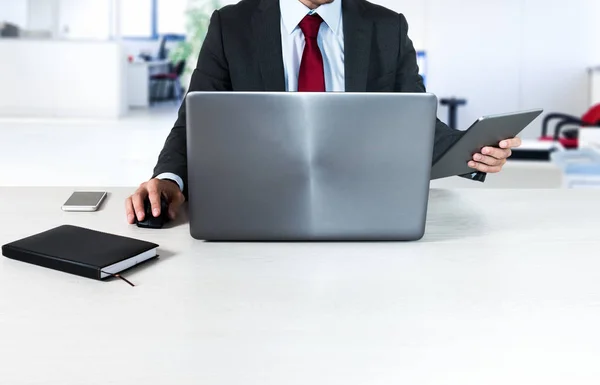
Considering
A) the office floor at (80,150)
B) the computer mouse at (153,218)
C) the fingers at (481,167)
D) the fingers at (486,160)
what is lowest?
the office floor at (80,150)

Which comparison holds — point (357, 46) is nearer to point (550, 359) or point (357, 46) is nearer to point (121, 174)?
point (550, 359)

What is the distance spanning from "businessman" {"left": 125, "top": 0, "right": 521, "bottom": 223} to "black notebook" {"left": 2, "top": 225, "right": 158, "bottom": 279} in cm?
96

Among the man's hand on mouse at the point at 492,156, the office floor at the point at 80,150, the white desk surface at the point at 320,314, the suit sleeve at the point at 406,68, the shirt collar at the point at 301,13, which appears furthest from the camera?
the office floor at the point at 80,150

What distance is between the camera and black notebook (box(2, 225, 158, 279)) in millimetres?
1141

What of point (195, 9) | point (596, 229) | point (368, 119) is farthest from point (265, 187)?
point (195, 9)

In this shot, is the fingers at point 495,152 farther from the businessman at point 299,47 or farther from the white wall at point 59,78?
the white wall at point 59,78

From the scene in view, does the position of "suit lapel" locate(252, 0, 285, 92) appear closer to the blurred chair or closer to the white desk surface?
the white desk surface

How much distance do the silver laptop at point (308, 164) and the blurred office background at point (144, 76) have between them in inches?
116

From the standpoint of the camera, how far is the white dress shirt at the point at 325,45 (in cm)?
216

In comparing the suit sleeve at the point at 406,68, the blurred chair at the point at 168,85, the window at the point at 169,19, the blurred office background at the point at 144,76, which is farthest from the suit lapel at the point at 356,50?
the window at the point at 169,19

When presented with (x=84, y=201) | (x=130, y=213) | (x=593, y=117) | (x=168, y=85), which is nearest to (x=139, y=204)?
(x=130, y=213)

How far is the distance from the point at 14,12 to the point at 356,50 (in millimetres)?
10818

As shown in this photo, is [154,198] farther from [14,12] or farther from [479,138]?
[14,12]

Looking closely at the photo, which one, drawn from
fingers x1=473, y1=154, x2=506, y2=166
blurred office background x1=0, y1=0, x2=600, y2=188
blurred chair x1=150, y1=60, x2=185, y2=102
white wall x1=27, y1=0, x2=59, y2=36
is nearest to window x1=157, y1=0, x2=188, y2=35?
blurred chair x1=150, y1=60, x2=185, y2=102
